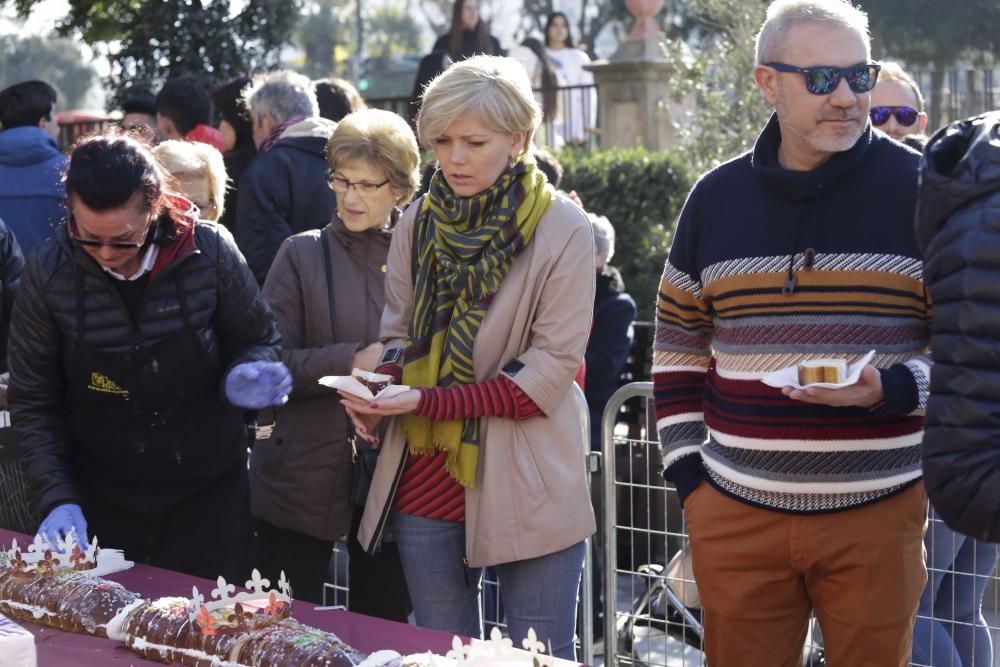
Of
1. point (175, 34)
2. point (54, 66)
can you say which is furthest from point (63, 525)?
point (54, 66)

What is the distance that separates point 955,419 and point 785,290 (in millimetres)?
848

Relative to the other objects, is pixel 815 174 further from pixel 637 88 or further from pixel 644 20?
pixel 644 20

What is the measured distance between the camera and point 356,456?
413cm

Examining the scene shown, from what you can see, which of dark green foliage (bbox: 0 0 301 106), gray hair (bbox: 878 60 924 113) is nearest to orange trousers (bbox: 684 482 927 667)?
gray hair (bbox: 878 60 924 113)

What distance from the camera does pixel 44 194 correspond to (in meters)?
6.12

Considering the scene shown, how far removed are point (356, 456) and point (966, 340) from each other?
232cm

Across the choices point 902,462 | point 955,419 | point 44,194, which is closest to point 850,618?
point 902,462

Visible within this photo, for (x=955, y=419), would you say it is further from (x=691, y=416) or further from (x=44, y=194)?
(x=44, y=194)

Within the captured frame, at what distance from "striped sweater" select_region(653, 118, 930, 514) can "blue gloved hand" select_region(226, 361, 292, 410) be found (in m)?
1.22

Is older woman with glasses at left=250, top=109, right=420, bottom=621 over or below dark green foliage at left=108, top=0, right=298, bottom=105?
below

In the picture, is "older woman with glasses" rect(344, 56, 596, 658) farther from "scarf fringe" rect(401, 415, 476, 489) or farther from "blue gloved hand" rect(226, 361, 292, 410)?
"blue gloved hand" rect(226, 361, 292, 410)

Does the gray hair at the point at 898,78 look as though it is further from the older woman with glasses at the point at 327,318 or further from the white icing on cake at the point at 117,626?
the white icing on cake at the point at 117,626

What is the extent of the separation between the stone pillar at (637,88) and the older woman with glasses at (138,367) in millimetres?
10659

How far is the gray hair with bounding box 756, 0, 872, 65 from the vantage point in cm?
304
